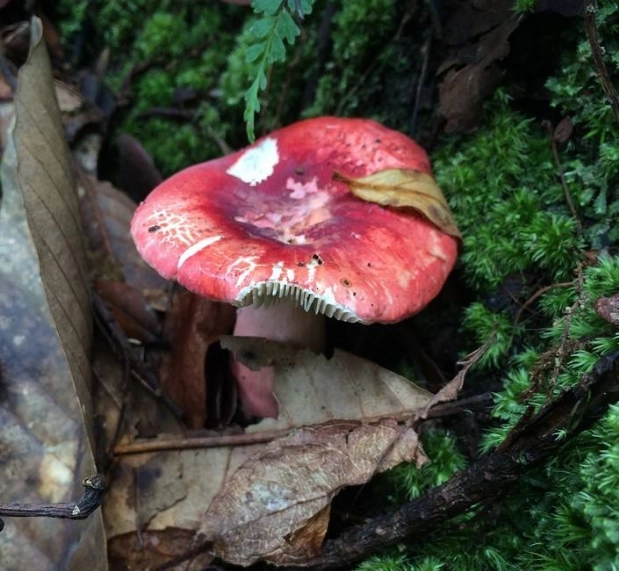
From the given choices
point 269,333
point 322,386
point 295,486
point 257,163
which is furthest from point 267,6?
point 295,486

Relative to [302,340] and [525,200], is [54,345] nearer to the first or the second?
[302,340]

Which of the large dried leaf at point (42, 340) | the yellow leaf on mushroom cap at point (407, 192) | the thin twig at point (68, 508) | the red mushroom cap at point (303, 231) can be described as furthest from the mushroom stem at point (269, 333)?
the thin twig at point (68, 508)

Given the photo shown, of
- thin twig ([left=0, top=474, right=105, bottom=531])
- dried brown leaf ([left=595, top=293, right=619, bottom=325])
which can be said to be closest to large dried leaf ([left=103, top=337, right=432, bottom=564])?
thin twig ([left=0, top=474, right=105, bottom=531])

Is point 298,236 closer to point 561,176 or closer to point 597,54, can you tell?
point 561,176

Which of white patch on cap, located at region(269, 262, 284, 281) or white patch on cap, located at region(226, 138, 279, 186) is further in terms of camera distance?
white patch on cap, located at region(226, 138, 279, 186)

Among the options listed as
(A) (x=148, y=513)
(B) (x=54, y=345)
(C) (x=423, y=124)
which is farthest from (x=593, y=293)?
(B) (x=54, y=345)

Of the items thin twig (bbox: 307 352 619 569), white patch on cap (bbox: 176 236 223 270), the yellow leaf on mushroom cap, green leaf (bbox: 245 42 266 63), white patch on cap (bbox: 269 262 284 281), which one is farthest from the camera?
the yellow leaf on mushroom cap

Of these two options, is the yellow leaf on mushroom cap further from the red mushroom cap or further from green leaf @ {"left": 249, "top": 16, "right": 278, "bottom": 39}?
green leaf @ {"left": 249, "top": 16, "right": 278, "bottom": 39}
